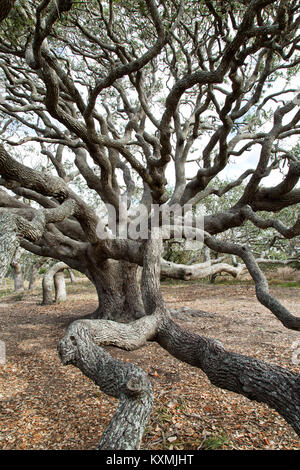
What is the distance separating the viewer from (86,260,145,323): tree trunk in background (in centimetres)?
654

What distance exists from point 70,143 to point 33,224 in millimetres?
3373

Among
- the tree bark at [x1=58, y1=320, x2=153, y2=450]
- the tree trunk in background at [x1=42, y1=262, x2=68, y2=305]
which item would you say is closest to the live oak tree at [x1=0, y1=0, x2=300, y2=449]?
the tree bark at [x1=58, y1=320, x2=153, y2=450]

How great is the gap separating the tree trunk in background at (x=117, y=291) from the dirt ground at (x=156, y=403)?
112cm

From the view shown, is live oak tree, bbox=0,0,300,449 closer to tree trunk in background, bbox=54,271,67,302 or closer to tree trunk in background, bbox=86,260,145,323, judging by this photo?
tree trunk in background, bbox=86,260,145,323

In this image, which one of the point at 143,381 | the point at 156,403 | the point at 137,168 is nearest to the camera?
the point at 143,381

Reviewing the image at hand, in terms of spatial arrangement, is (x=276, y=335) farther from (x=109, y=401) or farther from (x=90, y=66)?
(x=90, y=66)

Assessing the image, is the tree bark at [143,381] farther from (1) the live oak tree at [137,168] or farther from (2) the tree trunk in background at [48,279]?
(2) the tree trunk in background at [48,279]

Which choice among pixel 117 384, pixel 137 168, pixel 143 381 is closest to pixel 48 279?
pixel 137 168

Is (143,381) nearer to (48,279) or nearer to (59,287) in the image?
(48,279)

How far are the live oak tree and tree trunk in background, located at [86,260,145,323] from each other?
0.03 metres

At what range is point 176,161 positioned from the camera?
24.1 feet

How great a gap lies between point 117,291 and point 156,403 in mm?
3529

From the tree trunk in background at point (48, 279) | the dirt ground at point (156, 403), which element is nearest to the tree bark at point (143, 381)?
the dirt ground at point (156, 403)

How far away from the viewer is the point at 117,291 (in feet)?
21.9
